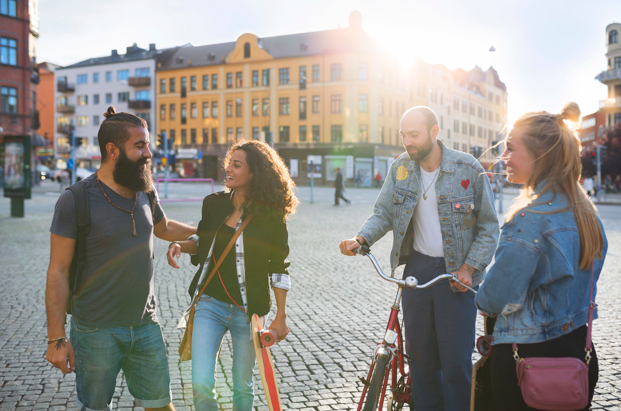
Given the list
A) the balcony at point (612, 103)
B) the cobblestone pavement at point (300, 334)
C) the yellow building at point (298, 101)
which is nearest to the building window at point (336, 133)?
the yellow building at point (298, 101)

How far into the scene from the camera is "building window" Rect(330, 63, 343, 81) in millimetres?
55875

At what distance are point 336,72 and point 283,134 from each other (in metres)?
8.51

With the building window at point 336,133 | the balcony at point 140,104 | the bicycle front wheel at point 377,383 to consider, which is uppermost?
the balcony at point 140,104

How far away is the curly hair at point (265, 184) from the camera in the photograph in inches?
122

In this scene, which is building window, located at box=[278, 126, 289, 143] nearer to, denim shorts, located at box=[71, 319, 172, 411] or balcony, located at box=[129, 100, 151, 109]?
balcony, located at box=[129, 100, 151, 109]

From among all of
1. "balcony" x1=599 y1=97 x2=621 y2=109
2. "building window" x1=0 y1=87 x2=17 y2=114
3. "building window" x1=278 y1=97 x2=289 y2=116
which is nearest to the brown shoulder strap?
"building window" x1=0 y1=87 x2=17 y2=114

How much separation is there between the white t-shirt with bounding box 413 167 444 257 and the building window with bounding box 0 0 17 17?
144 feet

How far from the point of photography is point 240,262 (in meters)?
3.03

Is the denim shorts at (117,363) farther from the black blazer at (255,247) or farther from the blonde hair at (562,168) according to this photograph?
the blonde hair at (562,168)

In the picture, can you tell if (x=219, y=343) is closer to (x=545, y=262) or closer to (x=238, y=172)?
(x=238, y=172)

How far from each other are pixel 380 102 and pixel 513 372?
56336 millimetres

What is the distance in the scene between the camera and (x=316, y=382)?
4.25m

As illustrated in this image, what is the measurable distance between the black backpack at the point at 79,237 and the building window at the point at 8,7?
43692 mm

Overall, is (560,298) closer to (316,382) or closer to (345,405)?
(345,405)
